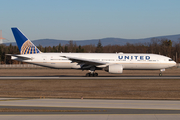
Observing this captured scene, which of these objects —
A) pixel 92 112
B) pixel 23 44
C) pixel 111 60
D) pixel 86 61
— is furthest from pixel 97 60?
pixel 92 112

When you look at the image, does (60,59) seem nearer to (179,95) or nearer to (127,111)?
(179,95)

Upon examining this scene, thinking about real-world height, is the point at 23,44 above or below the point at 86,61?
above

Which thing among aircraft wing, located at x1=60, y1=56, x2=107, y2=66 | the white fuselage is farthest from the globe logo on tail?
aircraft wing, located at x1=60, y1=56, x2=107, y2=66

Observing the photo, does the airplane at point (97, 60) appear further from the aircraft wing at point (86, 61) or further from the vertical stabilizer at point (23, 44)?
the vertical stabilizer at point (23, 44)

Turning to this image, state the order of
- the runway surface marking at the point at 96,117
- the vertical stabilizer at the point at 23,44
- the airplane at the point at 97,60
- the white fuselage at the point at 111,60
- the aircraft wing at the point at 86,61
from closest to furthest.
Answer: the runway surface marking at the point at 96,117 < the aircraft wing at the point at 86,61 < the airplane at the point at 97,60 < the white fuselage at the point at 111,60 < the vertical stabilizer at the point at 23,44

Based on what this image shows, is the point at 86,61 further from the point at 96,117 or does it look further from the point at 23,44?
the point at 96,117

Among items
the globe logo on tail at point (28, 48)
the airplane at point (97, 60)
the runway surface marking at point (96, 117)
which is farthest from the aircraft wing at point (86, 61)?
the runway surface marking at point (96, 117)

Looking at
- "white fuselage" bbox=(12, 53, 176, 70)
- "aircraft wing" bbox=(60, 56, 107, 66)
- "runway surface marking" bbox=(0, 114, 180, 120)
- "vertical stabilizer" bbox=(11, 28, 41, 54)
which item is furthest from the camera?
"vertical stabilizer" bbox=(11, 28, 41, 54)

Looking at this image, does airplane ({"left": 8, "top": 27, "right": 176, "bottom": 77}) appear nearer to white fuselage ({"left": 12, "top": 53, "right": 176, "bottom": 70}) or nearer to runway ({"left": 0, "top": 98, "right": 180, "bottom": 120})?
Answer: white fuselage ({"left": 12, "top": 53, "right": 176, "bottom": 70})

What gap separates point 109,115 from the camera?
9.86 m

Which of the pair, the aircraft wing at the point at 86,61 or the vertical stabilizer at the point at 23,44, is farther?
the vertical stabilizer at the point at 23,44

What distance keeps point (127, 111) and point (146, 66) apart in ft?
75.7

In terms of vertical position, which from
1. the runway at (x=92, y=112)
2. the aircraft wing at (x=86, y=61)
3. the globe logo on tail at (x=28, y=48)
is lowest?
the runway at (x=92, y=112)

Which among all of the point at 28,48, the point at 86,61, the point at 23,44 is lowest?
the point at 86,61
